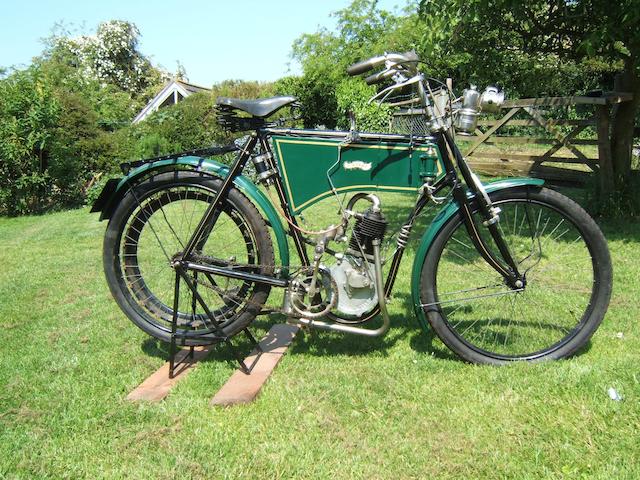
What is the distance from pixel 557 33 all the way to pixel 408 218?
4894 mm

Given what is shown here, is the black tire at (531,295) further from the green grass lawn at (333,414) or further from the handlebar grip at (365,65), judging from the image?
the handlebar grip at (365,65)

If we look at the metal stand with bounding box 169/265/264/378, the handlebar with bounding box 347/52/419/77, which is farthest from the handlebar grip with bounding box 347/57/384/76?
the metal stand with bounding box 169/265/264/378

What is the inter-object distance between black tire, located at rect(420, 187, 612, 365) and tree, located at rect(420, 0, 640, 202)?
7.77ft

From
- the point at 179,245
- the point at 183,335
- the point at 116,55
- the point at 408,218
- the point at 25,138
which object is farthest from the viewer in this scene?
the point at 116,55

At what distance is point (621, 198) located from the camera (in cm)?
615

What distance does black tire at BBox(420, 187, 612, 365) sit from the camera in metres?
2.77

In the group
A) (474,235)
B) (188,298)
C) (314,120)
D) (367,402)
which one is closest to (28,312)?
(188,298)

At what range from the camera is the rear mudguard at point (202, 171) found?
288 cm

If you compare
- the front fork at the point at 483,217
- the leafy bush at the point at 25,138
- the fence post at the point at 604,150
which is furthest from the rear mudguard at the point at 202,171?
the leafy bush at the point at 25,138

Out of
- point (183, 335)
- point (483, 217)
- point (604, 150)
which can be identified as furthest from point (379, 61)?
point (604, 150)

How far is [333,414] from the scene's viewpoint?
2525 millimetres

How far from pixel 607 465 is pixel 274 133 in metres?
2.20

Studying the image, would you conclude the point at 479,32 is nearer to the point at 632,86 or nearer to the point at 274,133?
the point at 632,86

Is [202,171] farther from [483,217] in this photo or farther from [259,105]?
[483,217]
